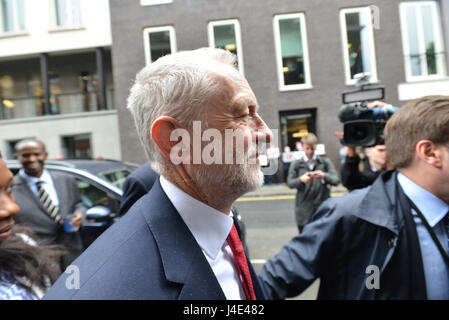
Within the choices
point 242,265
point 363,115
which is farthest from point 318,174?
point 242,265

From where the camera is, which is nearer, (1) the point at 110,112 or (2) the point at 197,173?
(2) the point at 197,173

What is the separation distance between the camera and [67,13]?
2.93ft

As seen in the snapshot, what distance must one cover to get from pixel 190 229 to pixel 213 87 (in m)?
0.33

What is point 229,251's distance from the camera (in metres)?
0.81

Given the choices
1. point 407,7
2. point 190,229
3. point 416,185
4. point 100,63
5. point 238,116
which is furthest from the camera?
point 416,185

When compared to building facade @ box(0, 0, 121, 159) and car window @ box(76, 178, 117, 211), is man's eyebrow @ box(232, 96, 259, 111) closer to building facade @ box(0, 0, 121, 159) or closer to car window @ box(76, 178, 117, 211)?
building facade @ box(0, 0, 121, 159)

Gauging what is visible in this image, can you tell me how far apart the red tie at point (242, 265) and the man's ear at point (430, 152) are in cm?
72

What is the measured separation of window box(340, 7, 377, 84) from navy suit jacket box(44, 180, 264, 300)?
0.61 m

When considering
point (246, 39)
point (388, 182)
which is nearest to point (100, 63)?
point (246, 39)

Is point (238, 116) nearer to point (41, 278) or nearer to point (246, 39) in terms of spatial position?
point (246, 39)

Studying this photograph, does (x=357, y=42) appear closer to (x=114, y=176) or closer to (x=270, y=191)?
(x=270, y=191)

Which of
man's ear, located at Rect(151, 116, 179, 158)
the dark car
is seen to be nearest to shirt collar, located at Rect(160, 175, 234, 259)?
man's ear, located at Rect(151, 116, 179, 158)

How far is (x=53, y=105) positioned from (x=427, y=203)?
1271mm

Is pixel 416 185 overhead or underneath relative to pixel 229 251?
overhead
